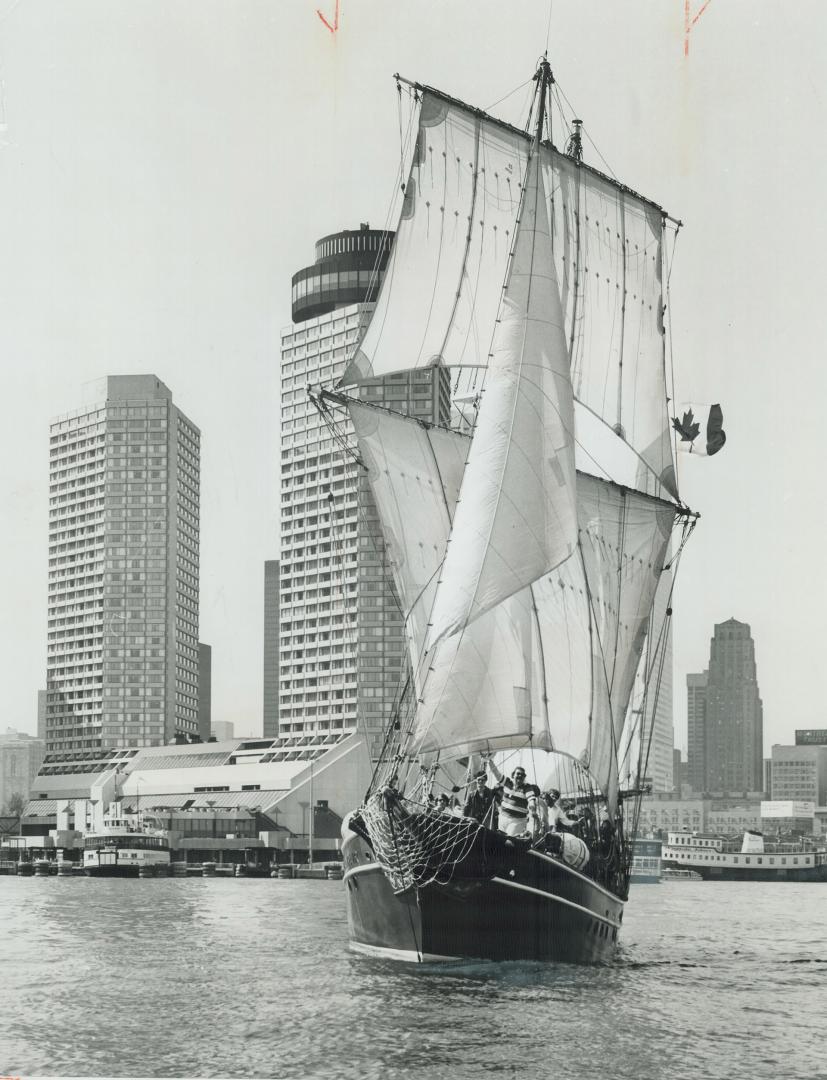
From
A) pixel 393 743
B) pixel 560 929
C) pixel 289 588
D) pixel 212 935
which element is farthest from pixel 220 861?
pixel 560 929

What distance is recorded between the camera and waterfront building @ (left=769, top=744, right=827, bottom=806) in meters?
179

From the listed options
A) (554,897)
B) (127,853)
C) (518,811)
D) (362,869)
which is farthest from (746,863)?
(518,811)

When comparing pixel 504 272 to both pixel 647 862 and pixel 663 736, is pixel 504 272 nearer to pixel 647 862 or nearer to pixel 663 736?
pixel 647 862

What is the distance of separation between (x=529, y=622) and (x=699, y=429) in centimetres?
1081

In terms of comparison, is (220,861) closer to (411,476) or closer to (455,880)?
(411,476)

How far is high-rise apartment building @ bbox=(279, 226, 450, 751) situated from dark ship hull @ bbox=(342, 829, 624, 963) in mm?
126675

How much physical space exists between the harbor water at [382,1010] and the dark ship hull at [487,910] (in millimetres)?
477

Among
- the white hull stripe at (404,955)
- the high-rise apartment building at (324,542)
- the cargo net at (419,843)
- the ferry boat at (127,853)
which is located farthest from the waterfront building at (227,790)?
the cargo net at (419,843)

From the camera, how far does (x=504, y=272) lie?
5019cm

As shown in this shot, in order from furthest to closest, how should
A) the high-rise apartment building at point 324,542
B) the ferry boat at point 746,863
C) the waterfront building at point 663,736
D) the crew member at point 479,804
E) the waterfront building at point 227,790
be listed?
the high-rise apartment building at point 324,542 → the waterfront building at point 227,790 → the ferry boat at point 746,863 → the waterfront building at point 663,736 → the crew member at point 479,804

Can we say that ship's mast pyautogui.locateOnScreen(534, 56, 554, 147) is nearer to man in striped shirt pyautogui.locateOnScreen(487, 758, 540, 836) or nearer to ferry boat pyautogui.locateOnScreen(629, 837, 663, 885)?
man in striped shirt pyautogui.locateOnScreen(487, 758, 540, 836)

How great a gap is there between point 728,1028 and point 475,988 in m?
5.30

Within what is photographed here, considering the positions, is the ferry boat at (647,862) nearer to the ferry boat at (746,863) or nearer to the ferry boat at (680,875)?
the ferry boat at (680,875)

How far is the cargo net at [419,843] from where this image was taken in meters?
33.6
